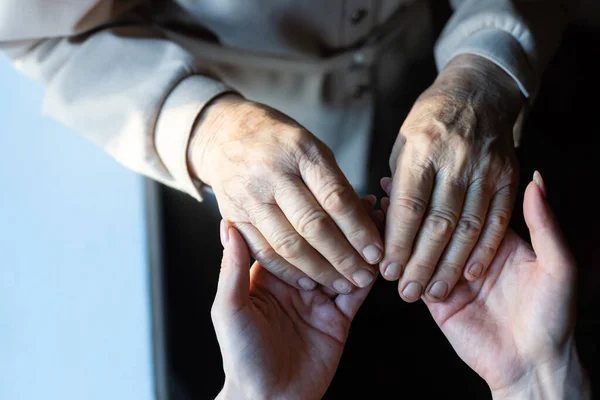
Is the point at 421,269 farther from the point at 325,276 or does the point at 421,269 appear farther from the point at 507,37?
the point at 507,37

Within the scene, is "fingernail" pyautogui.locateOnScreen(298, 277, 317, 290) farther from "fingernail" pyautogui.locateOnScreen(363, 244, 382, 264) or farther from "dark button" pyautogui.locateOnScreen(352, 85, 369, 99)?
"dark button" pyautogui.locateOnScreen(352, 85, 369, 99)

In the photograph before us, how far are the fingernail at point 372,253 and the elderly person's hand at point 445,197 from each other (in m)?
A: 0.01

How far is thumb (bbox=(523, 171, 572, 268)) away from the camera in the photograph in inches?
20.1

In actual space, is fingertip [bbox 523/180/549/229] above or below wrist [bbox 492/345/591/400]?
above

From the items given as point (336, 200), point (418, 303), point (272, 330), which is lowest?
point (418, 303)

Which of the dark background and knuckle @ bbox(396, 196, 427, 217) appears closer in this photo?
knuckle @ bbox(396, 196, 427, 217)

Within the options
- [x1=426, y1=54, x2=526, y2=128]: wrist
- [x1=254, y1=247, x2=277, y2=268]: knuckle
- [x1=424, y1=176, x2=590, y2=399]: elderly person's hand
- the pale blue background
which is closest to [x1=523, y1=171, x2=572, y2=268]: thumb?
[x1=424, y1=176, x2=590, y2=399]: elderly person's hand

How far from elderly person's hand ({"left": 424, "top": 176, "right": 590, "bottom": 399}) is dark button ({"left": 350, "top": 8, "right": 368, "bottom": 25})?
299mm

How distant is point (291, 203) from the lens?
1.62 ft

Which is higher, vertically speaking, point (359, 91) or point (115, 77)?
point (115, 77)

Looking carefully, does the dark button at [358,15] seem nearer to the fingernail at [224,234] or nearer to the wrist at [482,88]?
the wrist at [482,88]

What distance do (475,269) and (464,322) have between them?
0.18 feet

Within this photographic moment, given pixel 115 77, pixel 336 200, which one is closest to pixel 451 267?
pixel 336 200

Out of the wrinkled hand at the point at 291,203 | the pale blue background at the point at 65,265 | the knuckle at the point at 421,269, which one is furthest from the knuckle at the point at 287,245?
the pale blue background at the point at 65,265
